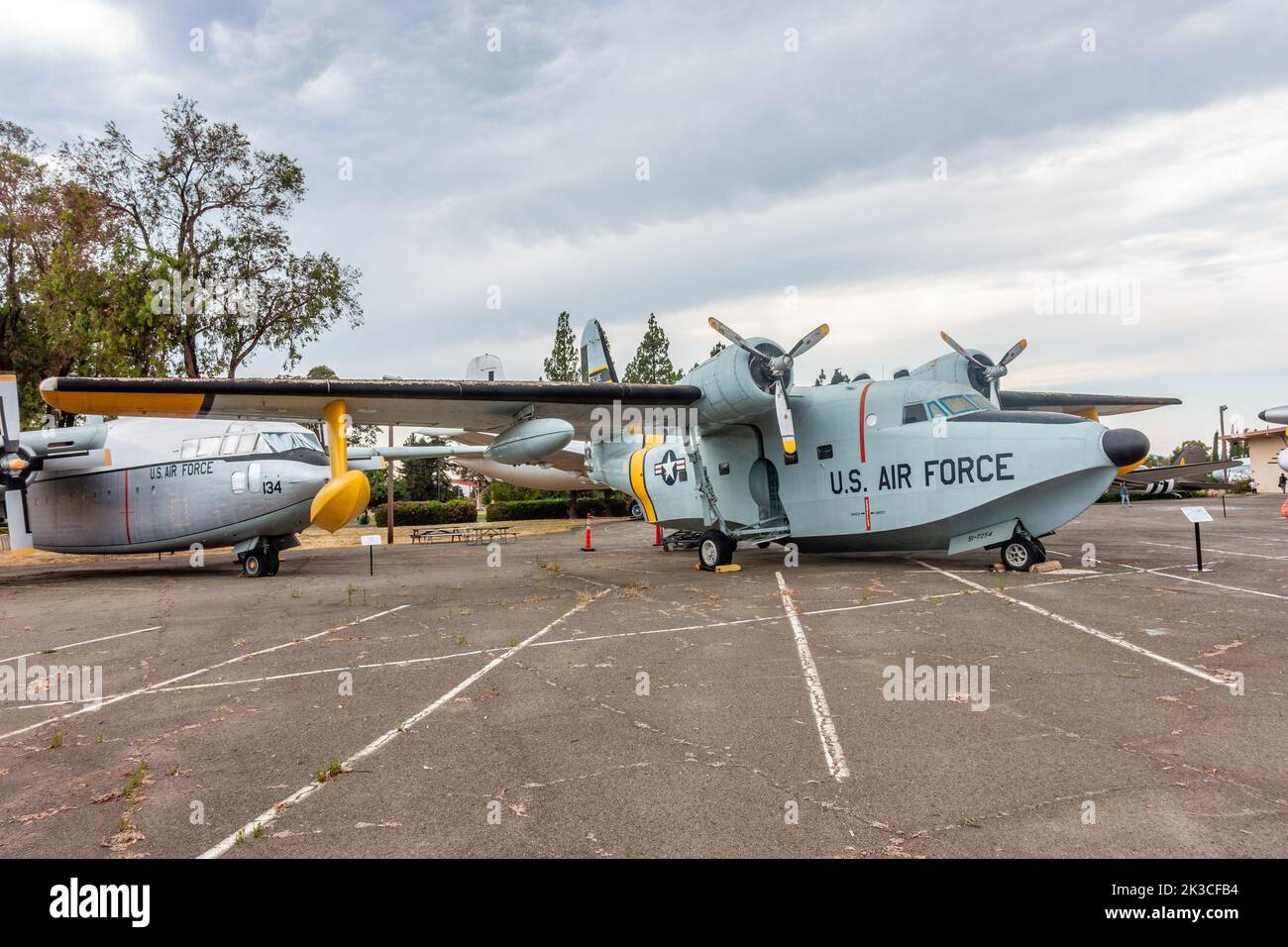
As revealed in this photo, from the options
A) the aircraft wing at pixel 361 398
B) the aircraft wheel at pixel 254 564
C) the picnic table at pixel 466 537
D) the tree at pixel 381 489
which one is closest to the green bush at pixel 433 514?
the picnic table at pixel 466 537

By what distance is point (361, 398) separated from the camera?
456 inches

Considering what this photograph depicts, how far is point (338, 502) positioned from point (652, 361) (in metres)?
35.9

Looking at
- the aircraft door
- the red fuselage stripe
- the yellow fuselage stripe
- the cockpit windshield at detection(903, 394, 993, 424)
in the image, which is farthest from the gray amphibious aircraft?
the cockpit windshield at detection(903, 394, 993, 424)

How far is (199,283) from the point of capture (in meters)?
22.3

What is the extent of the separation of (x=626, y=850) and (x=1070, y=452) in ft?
32.5

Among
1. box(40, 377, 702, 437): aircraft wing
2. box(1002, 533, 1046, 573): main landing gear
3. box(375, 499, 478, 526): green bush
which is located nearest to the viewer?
box(40, 377, 702, 437): aircraft wing

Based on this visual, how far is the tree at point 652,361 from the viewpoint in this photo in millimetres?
44406

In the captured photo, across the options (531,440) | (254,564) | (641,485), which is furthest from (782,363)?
(254,564)

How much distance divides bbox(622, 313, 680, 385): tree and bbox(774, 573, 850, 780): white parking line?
37369mm

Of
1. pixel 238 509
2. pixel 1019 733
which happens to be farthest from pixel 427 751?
pixel 238 509

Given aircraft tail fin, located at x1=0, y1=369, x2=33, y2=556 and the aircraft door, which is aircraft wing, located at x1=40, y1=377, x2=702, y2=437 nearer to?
the aircraft door

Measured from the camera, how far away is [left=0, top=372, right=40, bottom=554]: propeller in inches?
598

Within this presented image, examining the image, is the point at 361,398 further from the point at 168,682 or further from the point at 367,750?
the point at 367,750
